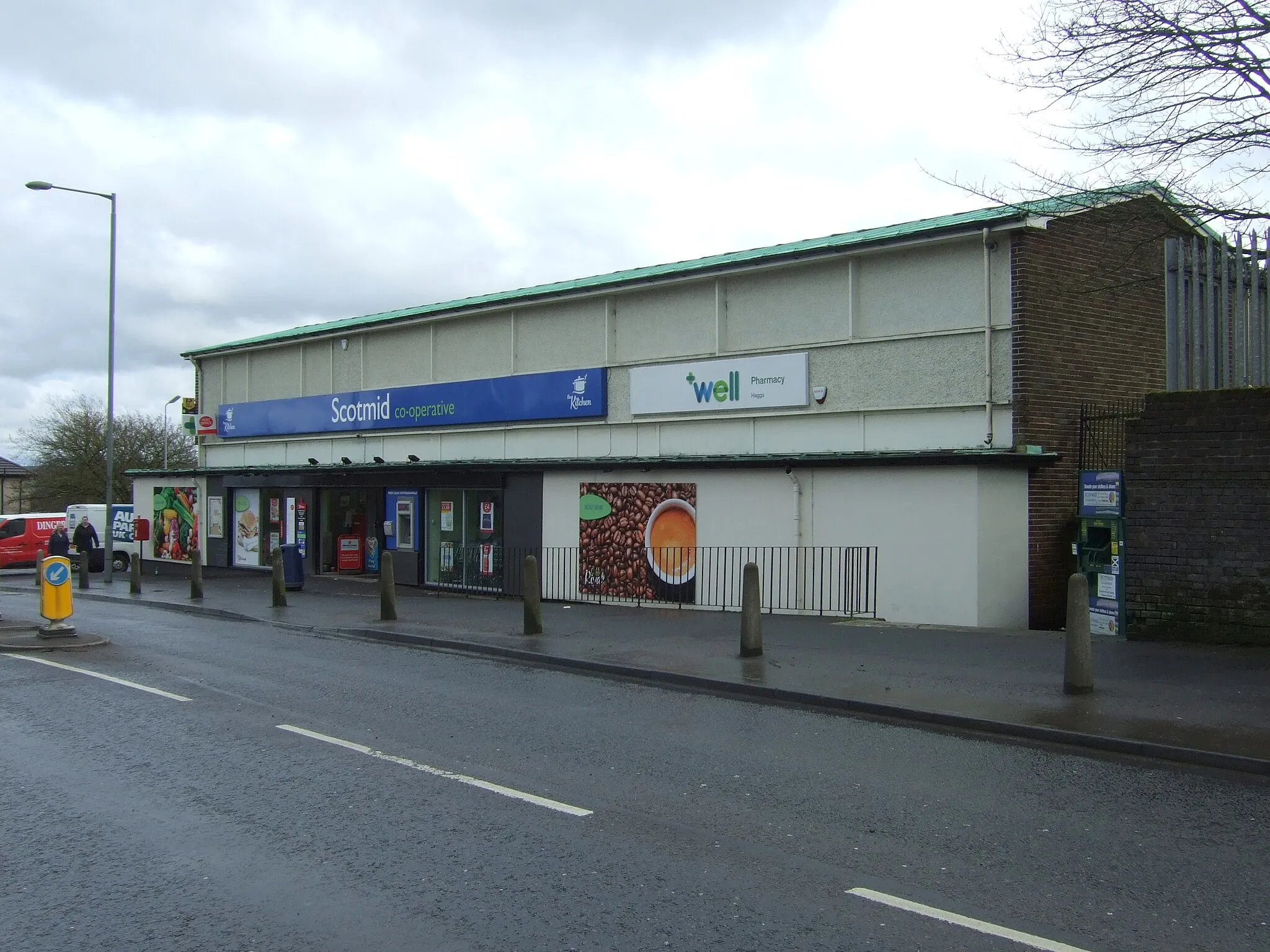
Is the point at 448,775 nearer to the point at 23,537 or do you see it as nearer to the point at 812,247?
the point at 812,247

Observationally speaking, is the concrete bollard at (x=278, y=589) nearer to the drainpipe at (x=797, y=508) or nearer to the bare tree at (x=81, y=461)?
the drainpipe at (x=797, y=508)

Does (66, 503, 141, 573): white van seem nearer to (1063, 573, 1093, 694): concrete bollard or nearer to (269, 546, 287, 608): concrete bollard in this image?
(269, 546, 287, 608): concrete bollard

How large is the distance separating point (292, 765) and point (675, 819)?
122 inches

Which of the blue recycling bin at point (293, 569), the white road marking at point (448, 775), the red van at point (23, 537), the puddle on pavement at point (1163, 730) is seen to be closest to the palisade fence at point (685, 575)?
the blue recycling bin at point (293, 569)

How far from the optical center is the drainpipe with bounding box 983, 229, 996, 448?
50.7 ft

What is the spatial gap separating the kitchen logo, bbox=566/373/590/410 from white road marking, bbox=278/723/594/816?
12288 millimetres

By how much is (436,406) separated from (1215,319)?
52.6 feet

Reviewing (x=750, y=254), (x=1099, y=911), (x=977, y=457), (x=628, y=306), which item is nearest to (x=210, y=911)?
(x=1099, y=911)

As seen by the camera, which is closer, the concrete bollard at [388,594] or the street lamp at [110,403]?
the concrete bollard at [388,594]

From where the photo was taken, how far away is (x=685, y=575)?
1900 centimetres

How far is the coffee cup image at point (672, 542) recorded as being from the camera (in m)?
18.9

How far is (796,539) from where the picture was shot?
681 inches

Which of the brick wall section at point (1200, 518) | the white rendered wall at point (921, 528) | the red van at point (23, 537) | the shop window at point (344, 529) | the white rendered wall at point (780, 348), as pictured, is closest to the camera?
the brick wall section at point (1200, 518)

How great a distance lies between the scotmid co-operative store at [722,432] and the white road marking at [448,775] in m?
9.49
